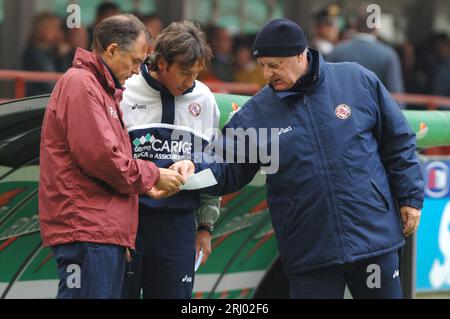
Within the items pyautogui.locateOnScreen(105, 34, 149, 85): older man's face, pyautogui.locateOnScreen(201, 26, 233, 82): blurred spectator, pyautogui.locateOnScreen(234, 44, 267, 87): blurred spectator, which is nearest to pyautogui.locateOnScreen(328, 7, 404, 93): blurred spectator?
pyautogui.locateOnScreen(234, 44, 267, 87): blurred spectator

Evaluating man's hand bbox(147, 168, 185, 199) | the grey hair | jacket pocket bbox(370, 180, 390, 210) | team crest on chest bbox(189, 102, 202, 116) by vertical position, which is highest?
the grey hair

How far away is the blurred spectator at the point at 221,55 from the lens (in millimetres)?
12148

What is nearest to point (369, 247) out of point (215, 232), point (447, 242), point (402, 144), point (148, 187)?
point (402, 144)

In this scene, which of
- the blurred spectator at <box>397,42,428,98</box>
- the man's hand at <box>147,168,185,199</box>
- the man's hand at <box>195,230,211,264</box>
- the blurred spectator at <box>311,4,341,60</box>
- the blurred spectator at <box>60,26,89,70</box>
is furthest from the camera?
the blurred spectator at <box>397,42,428,98</box>

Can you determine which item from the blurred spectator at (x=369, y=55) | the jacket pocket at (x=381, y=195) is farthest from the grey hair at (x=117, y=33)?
the blurred spectator at (x=369, y=55)

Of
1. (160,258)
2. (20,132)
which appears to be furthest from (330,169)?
(20,132)

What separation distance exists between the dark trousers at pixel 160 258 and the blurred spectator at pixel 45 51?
196 inches

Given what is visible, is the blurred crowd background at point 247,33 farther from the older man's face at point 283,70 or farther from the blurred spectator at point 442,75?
the older man's face at point 283,70

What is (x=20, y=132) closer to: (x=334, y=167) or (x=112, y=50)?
(x=112, y=50)

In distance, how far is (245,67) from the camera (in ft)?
40.4

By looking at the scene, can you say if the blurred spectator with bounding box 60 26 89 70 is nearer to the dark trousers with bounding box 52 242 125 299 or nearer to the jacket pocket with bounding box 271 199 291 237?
the jacket pocket with bounding box 271 199 291 237

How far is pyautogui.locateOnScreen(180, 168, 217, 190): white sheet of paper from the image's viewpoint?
4957 millimetres

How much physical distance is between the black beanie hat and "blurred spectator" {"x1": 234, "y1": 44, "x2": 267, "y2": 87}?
22.0 ft
